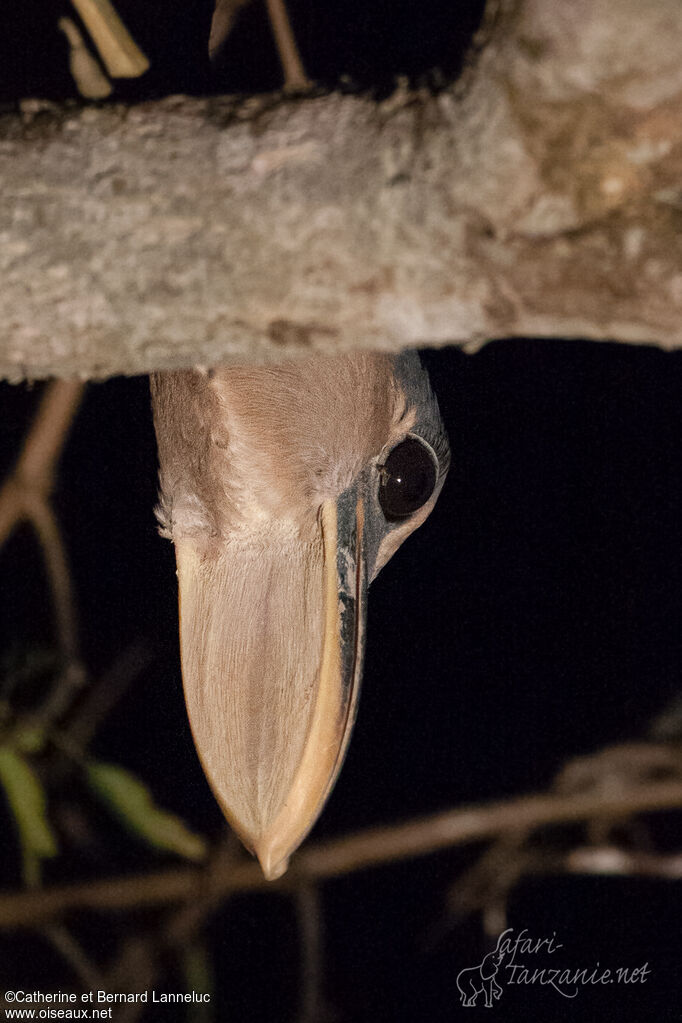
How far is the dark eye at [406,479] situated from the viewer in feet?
5.75

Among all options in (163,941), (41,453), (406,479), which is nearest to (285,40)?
(406,479)

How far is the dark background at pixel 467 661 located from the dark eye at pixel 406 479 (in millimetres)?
1367

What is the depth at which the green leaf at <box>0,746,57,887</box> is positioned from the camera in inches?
84.6

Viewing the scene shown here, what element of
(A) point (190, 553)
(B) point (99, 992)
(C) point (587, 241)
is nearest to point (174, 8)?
(A) point (190, 553)

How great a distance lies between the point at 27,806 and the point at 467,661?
7.78ft

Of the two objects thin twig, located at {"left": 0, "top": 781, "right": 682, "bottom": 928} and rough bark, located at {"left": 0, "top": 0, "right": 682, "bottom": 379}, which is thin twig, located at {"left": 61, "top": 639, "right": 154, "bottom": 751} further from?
rough bark, located at {"left": 0, "top": 0, "right": 682, "bottom": 379}

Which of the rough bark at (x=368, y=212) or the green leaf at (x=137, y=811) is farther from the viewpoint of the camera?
the green leaf at (x=137, y=811)

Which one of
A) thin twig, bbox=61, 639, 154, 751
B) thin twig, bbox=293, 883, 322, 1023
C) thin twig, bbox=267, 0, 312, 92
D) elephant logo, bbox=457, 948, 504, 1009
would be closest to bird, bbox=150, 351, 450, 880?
thin twig, bbox=267, 0, 312, 92

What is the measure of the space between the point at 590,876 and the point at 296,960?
50.1 inches

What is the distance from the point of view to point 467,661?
417cm

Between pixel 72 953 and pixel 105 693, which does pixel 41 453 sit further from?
pixel 72 953

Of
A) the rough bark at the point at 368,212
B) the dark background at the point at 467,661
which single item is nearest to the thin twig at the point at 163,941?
the dark background at the point at 467,661

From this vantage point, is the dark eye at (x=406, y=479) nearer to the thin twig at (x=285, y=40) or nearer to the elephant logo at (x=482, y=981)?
the thin twig at (x=285, y=40)

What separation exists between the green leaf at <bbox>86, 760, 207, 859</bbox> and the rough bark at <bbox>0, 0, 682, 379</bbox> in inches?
65.6
